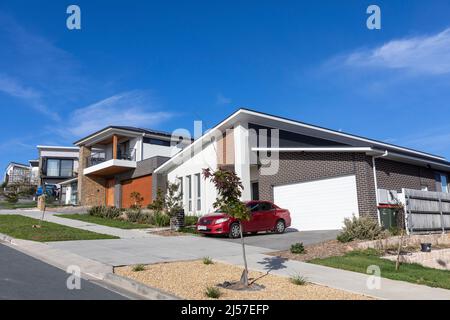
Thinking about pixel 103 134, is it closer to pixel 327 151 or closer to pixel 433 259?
pixel 327 151

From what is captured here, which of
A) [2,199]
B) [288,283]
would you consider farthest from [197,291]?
[2,199]

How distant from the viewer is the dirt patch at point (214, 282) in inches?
281

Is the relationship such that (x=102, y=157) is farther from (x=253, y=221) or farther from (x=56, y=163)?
(x=253, y=221)

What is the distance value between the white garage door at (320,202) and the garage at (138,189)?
11.7 m

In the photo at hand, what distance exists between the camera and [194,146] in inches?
979

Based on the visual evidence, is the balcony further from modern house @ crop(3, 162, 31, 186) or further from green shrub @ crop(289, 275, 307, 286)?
green shrub @ crop(289, 275, 307, 286)

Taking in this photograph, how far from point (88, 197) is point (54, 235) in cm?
2099

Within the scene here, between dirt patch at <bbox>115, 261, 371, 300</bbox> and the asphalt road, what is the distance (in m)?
1.02

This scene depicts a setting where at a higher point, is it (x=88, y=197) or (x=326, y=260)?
(x=88, y=197)

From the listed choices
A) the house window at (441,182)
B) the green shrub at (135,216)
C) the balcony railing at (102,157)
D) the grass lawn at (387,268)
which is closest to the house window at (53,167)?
the balcony railing at (102,157)

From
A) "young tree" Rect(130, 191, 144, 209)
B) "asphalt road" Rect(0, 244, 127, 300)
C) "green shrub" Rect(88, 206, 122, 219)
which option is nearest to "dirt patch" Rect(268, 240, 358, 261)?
"asphalt road" Rect(0, 244, 127, 300)

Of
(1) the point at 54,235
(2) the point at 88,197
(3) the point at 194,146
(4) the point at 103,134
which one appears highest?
(4) the point at 103,134

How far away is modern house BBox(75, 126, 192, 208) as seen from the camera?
1172 inches

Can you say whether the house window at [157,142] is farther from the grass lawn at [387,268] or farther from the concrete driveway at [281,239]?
the grass lawn at [387,268]
